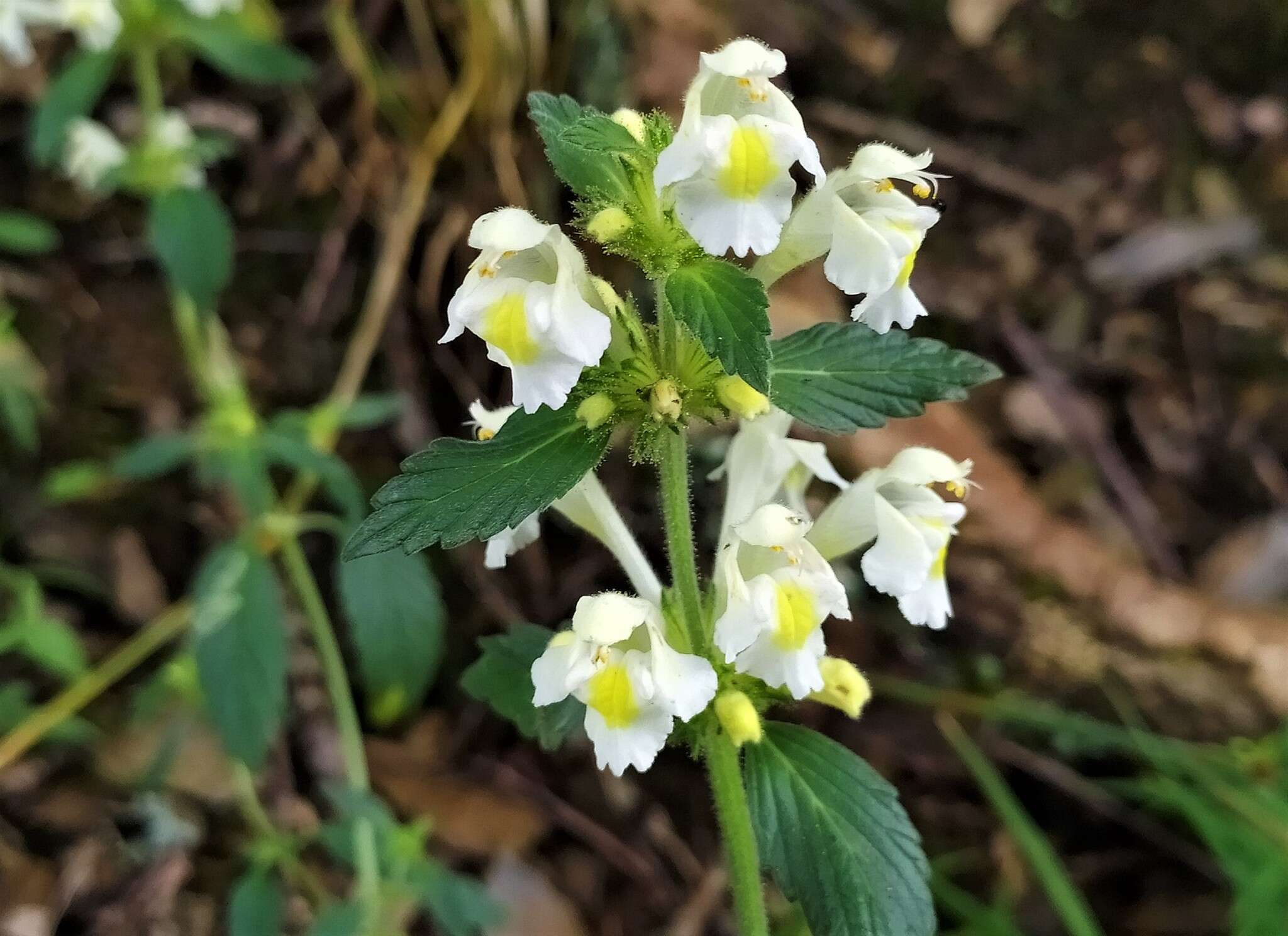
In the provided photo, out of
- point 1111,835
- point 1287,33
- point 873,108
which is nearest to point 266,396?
point 873,108

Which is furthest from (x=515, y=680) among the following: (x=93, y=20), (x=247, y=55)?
(x=93, y=20)

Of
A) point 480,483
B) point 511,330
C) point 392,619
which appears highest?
point 511,330

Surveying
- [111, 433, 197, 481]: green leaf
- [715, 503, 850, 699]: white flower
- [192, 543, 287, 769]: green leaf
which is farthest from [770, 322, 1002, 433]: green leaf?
[111, 433, 197, 481]: green leaf

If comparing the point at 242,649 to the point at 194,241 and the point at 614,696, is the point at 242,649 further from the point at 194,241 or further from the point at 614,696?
the point at 614,696

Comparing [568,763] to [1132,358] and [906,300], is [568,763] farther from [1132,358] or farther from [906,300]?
[1132,358]

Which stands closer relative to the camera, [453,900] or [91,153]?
[453,900]

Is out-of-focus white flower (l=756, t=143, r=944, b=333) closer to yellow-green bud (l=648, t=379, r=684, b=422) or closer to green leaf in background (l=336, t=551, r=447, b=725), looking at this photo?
yellow-green bud (l=648, t=379, r=684, b=422)
